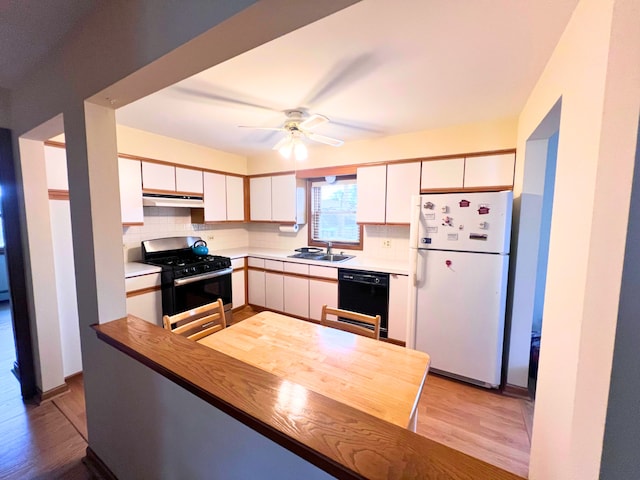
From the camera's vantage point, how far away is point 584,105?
875mm

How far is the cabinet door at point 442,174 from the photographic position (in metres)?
2.65

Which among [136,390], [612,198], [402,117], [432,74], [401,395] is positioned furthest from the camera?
[402,117]

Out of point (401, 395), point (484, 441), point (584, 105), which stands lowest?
point (484, 441)

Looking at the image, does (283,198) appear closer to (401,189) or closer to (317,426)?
(401,189)

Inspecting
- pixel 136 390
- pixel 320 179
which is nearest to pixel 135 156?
pixel 320 179

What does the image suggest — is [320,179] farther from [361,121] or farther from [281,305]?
[281,305]

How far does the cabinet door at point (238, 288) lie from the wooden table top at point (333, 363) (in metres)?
2.11

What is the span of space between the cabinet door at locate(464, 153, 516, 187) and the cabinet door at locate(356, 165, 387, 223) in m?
0.85

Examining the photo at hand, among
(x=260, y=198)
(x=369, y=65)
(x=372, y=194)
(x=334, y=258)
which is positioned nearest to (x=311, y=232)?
(x=334, y=258)

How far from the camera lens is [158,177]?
9.78 ft

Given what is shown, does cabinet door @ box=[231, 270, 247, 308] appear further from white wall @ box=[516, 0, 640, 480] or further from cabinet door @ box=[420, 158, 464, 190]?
white wall @ box=[516, 0, 640, 480]

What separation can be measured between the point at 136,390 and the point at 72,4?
1.70 meters

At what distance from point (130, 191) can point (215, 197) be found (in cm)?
105

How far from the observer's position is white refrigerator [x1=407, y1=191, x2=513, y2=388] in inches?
84.9
